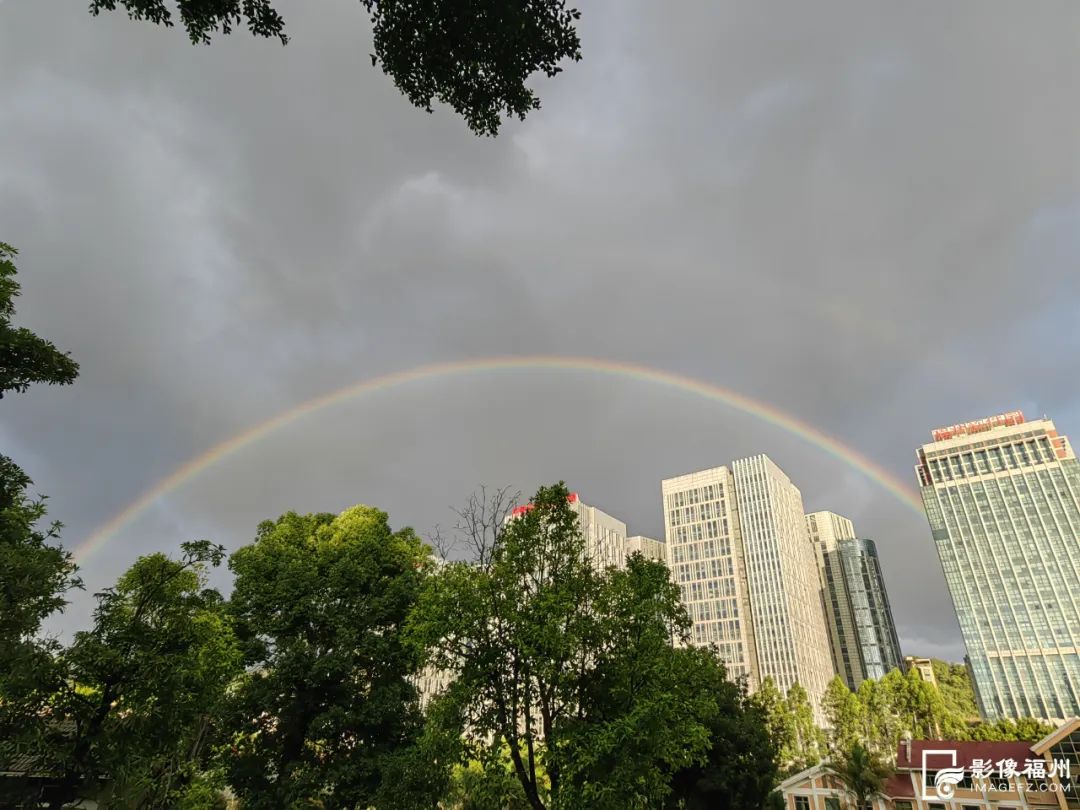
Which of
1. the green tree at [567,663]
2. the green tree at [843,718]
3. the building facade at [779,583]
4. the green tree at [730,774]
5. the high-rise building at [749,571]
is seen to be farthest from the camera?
the building facade at [779,583]

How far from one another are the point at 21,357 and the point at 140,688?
8.90 m

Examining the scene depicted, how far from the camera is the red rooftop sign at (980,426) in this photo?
12888 centimetres

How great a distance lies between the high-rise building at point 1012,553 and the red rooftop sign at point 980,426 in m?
0.23

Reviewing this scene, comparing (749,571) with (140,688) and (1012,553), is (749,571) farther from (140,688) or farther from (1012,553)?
(140,688)

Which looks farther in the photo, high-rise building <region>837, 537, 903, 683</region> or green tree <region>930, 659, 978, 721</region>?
high-rise building <region>837, 537, 903, 683</region>

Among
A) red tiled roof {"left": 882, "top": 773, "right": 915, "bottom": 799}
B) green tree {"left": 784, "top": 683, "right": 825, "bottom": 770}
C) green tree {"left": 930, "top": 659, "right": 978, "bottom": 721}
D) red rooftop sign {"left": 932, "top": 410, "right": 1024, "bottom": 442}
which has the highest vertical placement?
red rooftop sign {"left": 932, "top": 410, "right": 1024, "bottom": 442}

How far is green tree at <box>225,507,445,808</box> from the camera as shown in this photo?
19672 millimetres

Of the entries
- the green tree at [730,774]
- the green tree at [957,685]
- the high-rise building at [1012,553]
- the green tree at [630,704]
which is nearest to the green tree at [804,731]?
the green tree at [730,774]

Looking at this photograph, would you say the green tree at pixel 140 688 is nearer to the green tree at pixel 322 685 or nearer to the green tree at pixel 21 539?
the green tree at pixel 21 539

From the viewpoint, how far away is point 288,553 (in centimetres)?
2386

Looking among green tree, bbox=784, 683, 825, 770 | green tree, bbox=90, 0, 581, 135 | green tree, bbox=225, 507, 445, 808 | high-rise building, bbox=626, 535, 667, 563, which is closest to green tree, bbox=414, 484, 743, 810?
green tree, bbox=225, 507, 445, 808

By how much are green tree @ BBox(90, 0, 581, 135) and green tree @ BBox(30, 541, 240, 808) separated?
41.9 ft

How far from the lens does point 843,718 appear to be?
172 feet

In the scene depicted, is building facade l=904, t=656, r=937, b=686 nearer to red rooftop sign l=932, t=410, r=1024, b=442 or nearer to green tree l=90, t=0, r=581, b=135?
red rooftop sign l=932, t=410, r=1024, b=442
